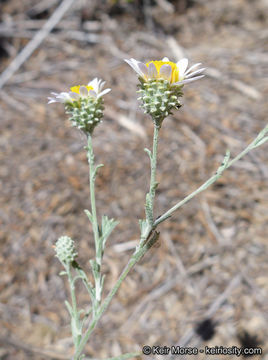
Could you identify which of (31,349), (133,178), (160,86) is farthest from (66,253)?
(133,178)

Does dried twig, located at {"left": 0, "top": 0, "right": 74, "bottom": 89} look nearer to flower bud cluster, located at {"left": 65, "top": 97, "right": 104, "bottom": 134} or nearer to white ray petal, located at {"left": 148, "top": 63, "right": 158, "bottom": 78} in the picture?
flower bud cluster, located at {"left": 65, "top": 97, "right": 104, "bottom": 134}

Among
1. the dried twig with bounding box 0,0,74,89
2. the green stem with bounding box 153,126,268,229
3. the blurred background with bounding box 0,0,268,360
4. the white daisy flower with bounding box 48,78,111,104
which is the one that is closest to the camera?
the green stem with bounding box 153,126,268,229

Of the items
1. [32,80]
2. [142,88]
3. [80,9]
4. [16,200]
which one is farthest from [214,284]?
[80,9]

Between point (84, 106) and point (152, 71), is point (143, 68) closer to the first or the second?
point (152, 71)

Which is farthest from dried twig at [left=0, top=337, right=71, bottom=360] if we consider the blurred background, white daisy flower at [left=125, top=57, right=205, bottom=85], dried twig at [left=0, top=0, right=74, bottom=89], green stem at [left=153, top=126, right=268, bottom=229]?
dried twig at [left=0, top=0, right=74, bottom=89]

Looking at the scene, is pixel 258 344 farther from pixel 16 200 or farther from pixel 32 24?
pixel 32 24

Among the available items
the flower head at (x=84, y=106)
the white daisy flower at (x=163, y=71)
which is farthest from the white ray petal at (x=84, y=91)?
the white daisy flower at (x=163, y=71)
